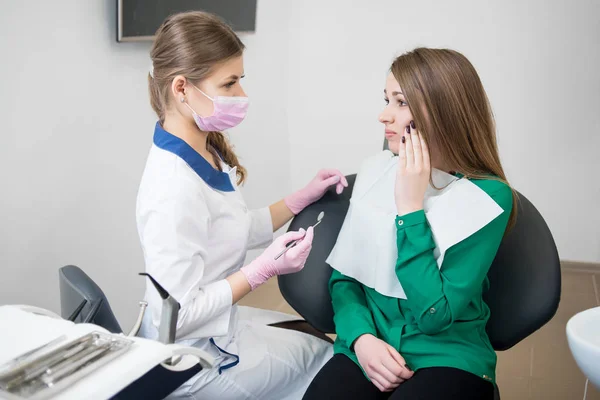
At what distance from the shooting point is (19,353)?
0.76 m

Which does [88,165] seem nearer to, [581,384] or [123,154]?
[123,154]

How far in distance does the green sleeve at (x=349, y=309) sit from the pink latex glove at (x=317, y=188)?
0.25 m

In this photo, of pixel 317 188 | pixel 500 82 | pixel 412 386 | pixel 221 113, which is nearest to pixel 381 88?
pixel 500 82

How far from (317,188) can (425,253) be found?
48 centimetres

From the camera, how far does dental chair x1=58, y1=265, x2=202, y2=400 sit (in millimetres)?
779

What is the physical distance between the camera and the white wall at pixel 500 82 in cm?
307

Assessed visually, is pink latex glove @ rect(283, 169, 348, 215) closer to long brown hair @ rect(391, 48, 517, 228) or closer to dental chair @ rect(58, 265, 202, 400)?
long brown hair @ rect(391, 48, 517, 228)

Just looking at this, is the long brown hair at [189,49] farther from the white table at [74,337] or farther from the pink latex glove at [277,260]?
the white table at [74,337]

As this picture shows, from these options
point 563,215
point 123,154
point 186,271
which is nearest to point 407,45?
point 563,215

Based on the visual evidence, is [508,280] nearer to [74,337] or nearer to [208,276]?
[208,276]

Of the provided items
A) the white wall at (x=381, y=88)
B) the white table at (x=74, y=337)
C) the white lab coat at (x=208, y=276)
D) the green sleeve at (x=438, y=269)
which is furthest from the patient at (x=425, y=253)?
the white wall at (x=381, y=88)

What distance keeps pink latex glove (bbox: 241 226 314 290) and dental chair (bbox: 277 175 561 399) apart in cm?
21

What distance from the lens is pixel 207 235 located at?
1341 millimetres

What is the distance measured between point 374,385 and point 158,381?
670 millimetres
